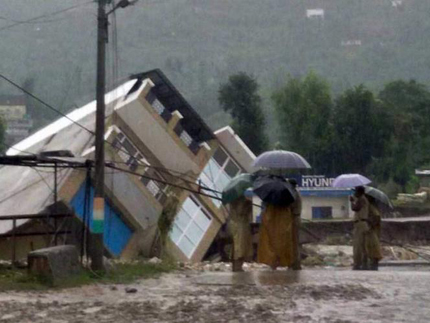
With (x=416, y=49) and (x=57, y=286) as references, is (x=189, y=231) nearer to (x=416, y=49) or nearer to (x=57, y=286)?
(x=57, y=286)

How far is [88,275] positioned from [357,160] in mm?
44237

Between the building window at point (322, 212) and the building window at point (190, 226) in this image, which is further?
the building window at point (322, 212)

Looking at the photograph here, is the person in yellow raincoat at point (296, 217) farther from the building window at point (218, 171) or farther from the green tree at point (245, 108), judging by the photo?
the green tree at point (245, 108)

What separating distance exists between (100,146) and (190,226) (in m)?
15.4

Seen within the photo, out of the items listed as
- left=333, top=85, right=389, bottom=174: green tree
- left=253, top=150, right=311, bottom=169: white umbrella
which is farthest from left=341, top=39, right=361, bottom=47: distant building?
left=253, top=150, right=311, bottom=169: white umbrella

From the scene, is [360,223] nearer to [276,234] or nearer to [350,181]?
[276,234]

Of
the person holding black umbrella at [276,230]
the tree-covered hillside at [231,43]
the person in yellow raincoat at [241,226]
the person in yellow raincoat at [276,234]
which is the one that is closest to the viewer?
the person holding black umbrella at [276,230]

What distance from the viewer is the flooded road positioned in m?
10.3

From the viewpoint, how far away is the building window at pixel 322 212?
49.5 metres

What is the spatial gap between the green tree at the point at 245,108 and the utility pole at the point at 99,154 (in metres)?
37.5

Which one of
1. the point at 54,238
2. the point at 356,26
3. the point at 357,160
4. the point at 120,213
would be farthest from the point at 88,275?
the point at 356,26

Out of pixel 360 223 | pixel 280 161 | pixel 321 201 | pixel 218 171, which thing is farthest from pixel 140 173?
pixel 321 201

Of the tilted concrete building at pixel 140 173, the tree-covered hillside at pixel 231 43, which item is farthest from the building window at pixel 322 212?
the tree-covered hillside at pixel 231 43

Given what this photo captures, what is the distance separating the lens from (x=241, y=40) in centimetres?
14312
